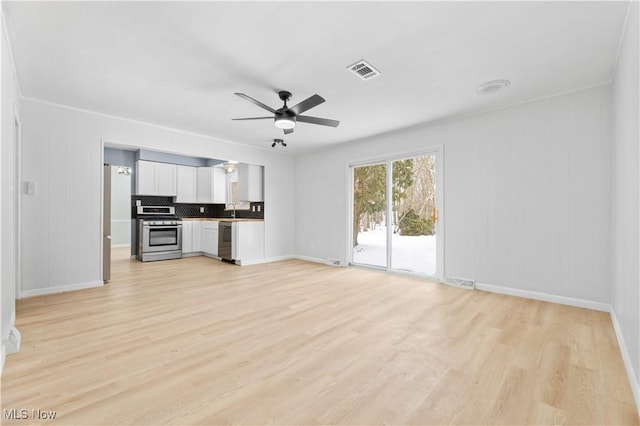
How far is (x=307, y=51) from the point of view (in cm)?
260

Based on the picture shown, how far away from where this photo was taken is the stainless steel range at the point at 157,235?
646cm

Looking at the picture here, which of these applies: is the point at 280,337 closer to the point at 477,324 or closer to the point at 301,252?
the point at 477,324

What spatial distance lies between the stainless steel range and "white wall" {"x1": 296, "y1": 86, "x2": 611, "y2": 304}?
5.59m

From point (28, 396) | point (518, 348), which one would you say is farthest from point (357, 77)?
point (28, 396)

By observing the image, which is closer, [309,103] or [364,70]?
[364,70]

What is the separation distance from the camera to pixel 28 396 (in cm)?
171

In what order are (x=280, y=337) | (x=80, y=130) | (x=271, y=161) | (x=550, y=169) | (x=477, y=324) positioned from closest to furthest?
(x=280, y=337) < (x=477, y=324) < (x=550, y=169) < (x=80, y=130) < (x=271, y=161)

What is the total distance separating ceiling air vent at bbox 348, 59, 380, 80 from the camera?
9.22ft

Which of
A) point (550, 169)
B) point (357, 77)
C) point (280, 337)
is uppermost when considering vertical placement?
point (357, 77)

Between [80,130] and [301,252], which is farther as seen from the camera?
[301,252]

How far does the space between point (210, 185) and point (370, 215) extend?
443cm

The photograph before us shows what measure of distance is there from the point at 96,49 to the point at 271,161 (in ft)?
13.8

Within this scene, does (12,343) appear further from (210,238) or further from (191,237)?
(191,237)

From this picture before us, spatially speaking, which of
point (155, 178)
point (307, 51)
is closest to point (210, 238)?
point (155, 178)
